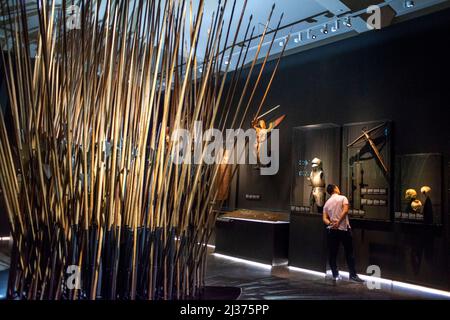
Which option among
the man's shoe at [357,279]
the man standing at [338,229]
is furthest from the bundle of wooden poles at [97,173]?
the man's shoe at [357,279]

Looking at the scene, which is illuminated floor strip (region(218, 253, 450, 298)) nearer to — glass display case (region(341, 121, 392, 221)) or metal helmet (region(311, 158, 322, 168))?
glass display case (region(341, 121, 392, 221))

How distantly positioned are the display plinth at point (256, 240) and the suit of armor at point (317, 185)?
0.50 m

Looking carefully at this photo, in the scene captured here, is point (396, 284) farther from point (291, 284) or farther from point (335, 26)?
point (335, 26)

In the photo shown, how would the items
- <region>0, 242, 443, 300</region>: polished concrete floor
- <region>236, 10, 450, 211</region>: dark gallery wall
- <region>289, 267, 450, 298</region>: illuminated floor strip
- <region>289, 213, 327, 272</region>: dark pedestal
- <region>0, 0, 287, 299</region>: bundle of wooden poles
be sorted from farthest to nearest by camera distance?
<region>289, 213, 327, 272</region>: dark pedestal, <region>236, 10, 450, 211</region>: dark gallery wall, <region>289, 267, 450, 298</region>: illuminated floor strip, <region>0, 242, 443, 300</region>: polished concrete floor, <region>0, 0, 287, 299</region>: bundle of wooden poles

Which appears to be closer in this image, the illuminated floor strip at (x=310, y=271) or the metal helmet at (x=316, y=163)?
the illuminated floor strip at (x=310, y=271)

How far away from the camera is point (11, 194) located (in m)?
0.76

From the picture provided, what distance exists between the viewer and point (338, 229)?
3529 millimetres

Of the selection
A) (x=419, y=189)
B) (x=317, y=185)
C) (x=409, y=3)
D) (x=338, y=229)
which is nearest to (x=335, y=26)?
(x=409, y=3)

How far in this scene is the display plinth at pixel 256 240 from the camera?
13.9 feet

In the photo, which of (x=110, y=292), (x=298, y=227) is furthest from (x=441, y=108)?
(x=110, y=292)

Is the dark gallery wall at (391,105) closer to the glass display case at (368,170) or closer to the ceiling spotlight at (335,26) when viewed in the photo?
the glass display case at (368,170)

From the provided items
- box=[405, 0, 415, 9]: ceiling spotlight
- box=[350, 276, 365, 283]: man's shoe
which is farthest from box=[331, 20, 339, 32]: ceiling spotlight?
box=[350, 276, 365, 283]: man's shoe

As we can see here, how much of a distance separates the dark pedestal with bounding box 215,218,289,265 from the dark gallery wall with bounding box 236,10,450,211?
46 cm

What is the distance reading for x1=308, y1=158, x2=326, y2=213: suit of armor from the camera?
3996 millimetres
